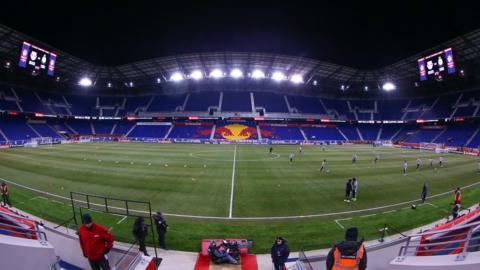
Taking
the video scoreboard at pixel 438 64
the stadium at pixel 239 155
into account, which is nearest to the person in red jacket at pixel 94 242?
the stadium at pixel 239 155

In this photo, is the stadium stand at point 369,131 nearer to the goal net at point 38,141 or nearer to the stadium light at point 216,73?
the stadium light at point 216,73

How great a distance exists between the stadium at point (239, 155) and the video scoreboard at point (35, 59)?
17 cm

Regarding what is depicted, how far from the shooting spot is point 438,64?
114 ft

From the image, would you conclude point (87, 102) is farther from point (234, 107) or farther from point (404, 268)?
point (404, 268)

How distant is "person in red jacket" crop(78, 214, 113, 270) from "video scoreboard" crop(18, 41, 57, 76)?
37009 mm

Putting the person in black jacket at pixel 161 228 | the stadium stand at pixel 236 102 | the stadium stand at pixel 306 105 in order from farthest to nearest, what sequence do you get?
the stadium stand at pixel 306 105
the stadium stand at pixel 236 102
the person in black jacket at pixel 161 228

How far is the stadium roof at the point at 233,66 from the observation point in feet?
182

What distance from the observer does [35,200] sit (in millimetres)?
16016

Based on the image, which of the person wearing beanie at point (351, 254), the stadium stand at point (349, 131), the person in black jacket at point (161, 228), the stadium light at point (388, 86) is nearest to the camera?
the person wearing beanie at point (351, 254)

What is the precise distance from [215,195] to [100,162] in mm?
20396

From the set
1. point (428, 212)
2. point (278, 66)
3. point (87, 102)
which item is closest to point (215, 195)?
point (428, 212)

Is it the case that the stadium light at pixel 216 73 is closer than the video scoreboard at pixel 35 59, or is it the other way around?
the video scoreboard at pixel 35 59

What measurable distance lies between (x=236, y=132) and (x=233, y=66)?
1966 centimetres

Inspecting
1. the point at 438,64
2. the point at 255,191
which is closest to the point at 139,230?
the point at 255,191
